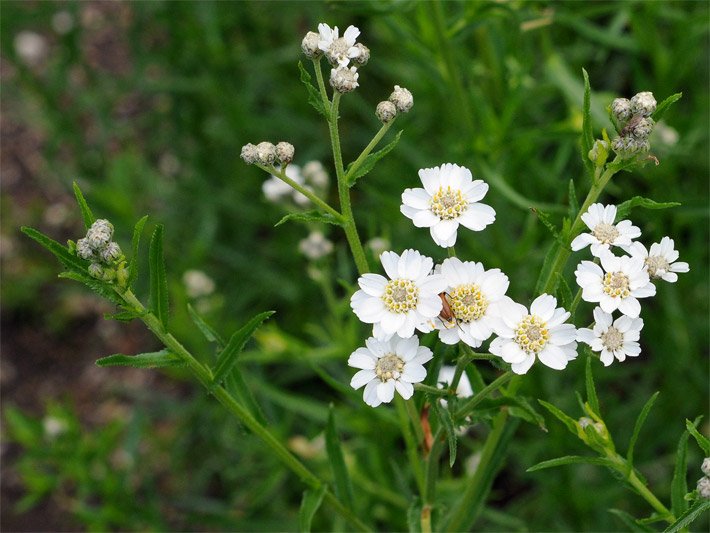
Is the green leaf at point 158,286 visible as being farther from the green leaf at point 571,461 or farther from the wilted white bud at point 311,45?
the green leaf at point 571,461

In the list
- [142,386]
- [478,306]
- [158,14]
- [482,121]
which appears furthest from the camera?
[142,386]

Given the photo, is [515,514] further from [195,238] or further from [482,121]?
[195,238]

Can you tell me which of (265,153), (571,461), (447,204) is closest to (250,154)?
(265,153)

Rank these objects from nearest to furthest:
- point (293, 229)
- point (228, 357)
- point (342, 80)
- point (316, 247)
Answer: point (342, 80) < point (228, 357) < point (316, 247) < point (293, 229)

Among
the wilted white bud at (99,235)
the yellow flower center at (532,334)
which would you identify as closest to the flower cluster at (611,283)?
the yellow flower center at (532,334)

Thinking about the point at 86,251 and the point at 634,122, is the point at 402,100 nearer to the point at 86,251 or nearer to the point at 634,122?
the point at 634,122

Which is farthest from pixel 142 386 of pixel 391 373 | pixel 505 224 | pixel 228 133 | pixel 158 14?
pixel 391 373

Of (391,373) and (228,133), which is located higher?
(228,133)

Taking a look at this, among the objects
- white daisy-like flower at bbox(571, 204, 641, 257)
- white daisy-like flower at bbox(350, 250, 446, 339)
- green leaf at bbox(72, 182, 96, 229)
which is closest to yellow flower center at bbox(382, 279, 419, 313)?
white daisy-like flower at bbox(350, 250, 446, 339)
